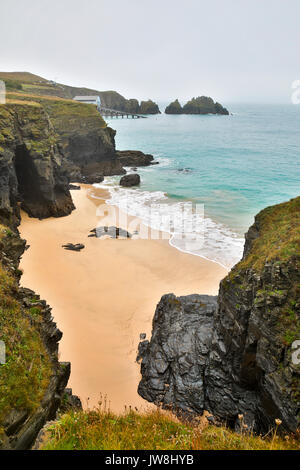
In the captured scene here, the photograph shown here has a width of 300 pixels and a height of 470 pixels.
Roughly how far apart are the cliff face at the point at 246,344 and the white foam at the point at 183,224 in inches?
375

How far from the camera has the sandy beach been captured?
12.0 m

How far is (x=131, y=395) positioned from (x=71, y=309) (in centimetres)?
617

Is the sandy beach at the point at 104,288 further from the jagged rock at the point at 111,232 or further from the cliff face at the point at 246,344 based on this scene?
the cliff face at the point at 246,344

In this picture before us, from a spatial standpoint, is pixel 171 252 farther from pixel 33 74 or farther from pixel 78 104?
pixel 33 74

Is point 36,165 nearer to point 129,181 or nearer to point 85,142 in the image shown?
point 129,181

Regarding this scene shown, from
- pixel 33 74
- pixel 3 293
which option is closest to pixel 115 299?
pixel 3 293

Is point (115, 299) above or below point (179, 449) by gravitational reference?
below

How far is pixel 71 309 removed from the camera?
15672 mm

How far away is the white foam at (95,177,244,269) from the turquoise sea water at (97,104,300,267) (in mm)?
88

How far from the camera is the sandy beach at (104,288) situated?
11969 mm

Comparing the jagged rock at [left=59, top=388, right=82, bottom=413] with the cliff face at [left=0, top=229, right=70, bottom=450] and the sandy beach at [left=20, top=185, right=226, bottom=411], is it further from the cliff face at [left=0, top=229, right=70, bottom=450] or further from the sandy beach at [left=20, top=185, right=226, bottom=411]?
the sandy beach at [left=20, top=185, right=226, bottom=411]

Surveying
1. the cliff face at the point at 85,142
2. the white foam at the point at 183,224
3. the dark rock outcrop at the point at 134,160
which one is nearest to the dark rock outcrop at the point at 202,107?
the dark rock outcrop at the point at 134,160
